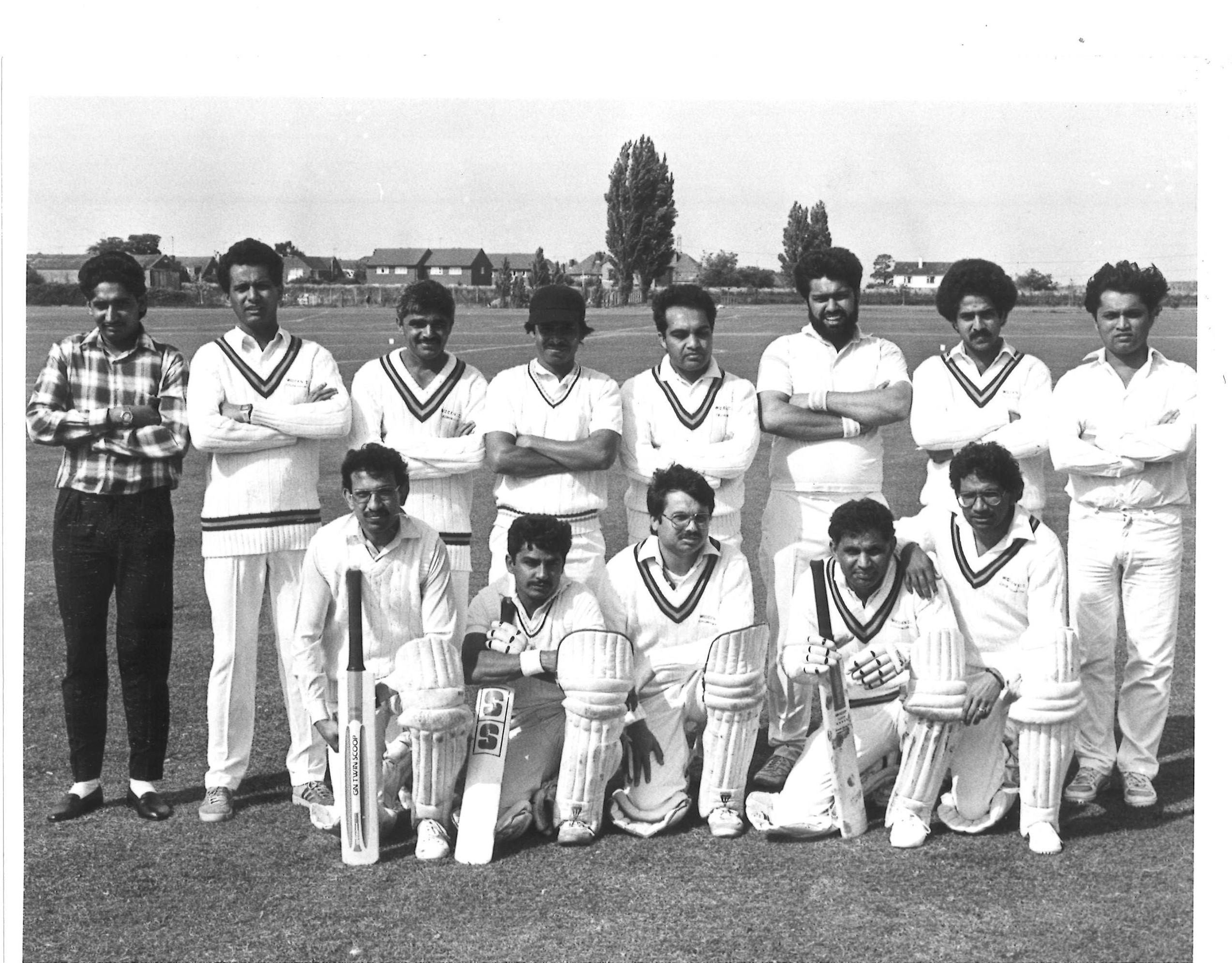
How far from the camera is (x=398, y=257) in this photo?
965 cm


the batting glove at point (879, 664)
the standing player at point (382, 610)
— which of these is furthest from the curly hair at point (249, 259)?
the batting glove at point (879, 664)

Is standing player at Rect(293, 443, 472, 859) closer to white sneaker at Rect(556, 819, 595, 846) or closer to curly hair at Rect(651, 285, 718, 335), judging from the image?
white sneaker at Rect(556, 819, 595, 846)

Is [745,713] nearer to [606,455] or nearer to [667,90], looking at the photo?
[606,455]

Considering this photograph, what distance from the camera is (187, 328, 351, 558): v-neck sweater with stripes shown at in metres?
4.85

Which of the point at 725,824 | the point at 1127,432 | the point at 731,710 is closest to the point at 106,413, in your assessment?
the point at 731,710

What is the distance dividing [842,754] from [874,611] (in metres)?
0.53

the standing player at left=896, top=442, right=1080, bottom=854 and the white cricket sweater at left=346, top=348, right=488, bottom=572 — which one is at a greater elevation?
the white cricket sweater at left=346, top=348, right=488, bottom=572

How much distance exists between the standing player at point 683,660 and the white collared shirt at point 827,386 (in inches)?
20.4

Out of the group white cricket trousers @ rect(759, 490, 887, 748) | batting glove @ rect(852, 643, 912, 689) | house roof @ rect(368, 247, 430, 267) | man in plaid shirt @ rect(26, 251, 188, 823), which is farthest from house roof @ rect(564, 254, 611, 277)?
batting glove @ rect(852, 643, 912, 689)

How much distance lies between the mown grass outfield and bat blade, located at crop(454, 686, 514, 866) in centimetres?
8

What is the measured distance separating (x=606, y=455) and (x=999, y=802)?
1.80 meters

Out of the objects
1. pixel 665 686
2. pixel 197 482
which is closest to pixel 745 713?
pixel 665 686

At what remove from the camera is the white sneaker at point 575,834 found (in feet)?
14.7

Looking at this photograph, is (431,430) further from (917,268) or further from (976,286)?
(917,268)
